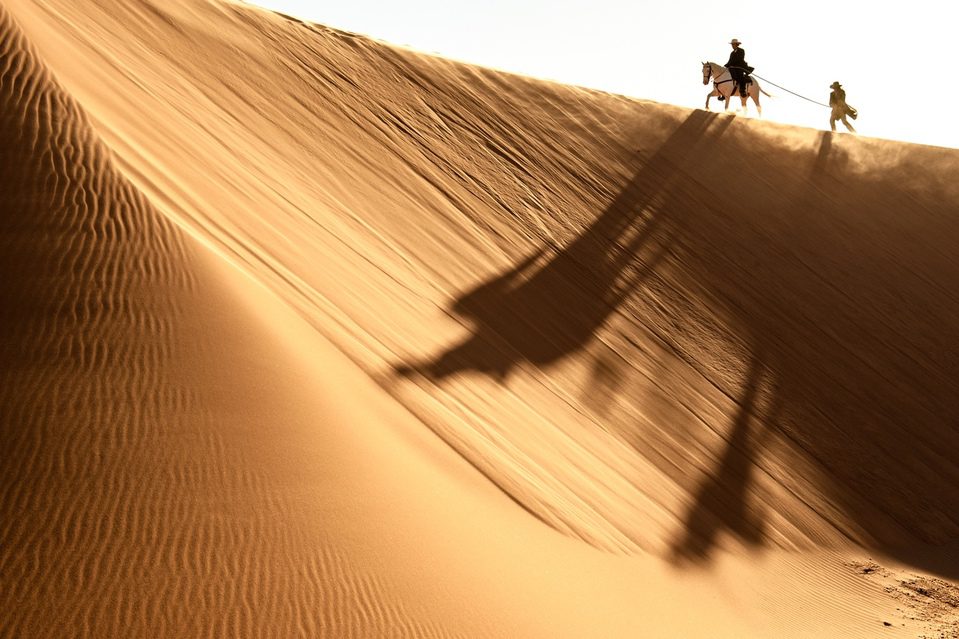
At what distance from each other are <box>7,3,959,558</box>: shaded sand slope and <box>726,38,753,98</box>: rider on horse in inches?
43.1

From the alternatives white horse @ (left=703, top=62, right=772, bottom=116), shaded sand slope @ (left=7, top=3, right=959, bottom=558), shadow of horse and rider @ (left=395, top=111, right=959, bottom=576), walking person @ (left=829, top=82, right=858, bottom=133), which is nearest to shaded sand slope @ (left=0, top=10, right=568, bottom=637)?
shaded sand slope @ (left=7, top=3, right=959, bottom=558)

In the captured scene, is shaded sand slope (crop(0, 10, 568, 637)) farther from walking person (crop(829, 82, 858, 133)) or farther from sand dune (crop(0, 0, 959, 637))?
walking person (crop(829, 82, 858, 133))

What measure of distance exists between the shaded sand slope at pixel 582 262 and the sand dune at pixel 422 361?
5 cm

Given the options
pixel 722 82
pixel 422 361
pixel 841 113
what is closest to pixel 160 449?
pixel 422 361

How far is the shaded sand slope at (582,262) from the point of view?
6.96m

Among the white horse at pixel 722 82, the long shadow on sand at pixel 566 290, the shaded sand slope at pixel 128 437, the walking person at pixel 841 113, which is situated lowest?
the shaded sand slope at pixel 128 437

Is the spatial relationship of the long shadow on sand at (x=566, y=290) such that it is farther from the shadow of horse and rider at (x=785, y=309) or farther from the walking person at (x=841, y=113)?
the walking person at (x=841, y=113)

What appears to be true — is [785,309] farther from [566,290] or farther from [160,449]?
[160,449]

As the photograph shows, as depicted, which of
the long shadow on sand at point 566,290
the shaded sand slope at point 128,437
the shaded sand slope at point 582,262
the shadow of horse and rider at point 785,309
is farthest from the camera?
the shadow of horse and rider at point 785,309

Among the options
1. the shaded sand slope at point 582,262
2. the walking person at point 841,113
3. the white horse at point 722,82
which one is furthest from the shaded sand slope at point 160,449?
the walking person at point 841,113

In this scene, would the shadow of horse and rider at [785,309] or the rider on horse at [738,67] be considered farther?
the rider on horse at [738,67]

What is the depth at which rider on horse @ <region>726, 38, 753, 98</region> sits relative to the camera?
1717 centimetres

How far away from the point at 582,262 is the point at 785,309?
279cm

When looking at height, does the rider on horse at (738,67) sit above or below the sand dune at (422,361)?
above
